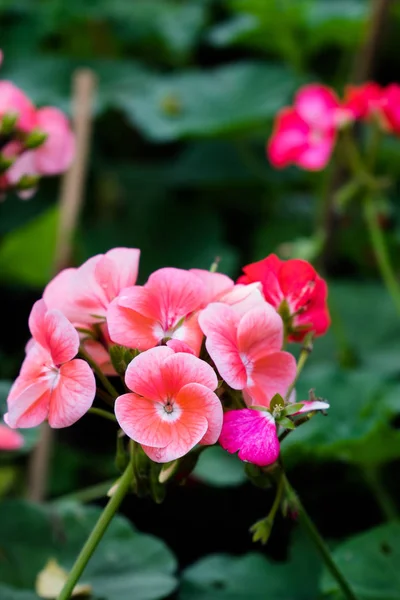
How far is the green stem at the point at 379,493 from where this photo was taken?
77 cm

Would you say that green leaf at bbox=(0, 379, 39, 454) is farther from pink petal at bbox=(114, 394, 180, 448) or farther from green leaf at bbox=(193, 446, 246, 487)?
pink petal at bbox=(114, 394, 180, 448)

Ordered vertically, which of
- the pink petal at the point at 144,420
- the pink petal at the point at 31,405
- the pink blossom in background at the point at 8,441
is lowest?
the pink blossom in background at the point at 8,441

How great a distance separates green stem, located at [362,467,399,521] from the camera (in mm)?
774

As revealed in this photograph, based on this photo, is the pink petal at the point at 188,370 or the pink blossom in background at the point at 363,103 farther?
the pink blossom in background at the point at 363,103

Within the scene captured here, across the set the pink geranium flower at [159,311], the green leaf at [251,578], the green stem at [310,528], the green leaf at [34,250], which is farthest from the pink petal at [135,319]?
the green leaf at [34,250]

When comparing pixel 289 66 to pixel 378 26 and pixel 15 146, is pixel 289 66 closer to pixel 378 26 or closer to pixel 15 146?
pixel 378 26

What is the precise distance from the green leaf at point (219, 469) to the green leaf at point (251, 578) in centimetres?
7

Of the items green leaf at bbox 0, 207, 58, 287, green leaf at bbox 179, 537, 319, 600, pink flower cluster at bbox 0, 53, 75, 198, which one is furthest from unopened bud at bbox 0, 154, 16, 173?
green leaf at bbox 0, 207, 58, 287

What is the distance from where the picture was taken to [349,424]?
2.59 ft

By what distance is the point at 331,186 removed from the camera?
1167 mm

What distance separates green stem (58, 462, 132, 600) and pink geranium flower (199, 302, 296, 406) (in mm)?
76

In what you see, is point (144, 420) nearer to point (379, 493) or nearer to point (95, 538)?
point (95, 538)

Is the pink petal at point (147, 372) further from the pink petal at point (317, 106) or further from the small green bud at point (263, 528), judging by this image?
the pink petal at point (317, 106)

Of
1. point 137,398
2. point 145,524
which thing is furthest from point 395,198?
point 137,398
